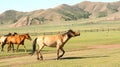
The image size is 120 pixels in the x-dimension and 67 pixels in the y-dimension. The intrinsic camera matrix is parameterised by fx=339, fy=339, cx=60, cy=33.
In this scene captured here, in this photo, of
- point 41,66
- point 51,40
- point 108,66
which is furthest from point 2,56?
point 108,66

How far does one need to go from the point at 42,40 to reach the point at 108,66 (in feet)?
22.0

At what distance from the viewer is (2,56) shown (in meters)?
28.9

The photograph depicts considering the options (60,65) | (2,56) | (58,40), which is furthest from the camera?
(2,56)

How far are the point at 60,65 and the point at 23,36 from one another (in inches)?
495

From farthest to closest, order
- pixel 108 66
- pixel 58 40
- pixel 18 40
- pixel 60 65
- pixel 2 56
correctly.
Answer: pixel 18 40 < pixel 2 56 < pixel 58 40 < pixel 60 65 < pixel 108 66

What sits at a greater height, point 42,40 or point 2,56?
point 42,40

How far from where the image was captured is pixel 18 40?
107 ft

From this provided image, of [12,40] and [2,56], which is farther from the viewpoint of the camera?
[12,40]

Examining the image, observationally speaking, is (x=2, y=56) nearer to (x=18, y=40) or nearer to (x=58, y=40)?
(x=18, y=40)

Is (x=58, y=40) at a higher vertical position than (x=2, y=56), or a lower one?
higher

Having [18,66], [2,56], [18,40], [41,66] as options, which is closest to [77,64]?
[41,66]

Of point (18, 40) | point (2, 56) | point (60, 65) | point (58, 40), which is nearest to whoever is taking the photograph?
point (60, 65)

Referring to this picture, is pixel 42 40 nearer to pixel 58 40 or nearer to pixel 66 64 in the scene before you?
pixel 58 40

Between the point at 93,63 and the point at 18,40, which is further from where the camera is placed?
the point at 18,40
